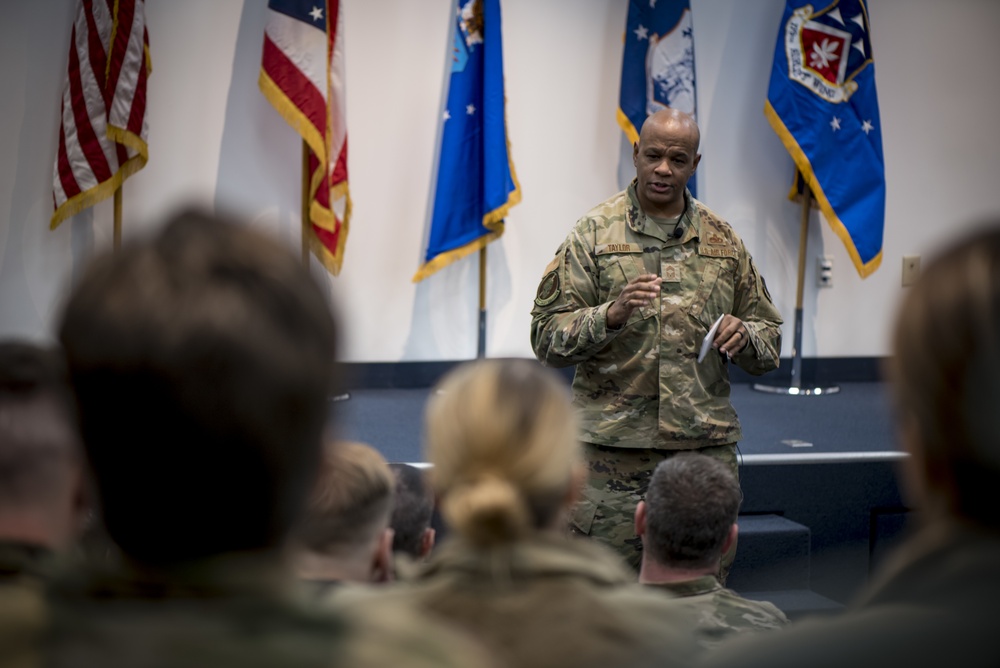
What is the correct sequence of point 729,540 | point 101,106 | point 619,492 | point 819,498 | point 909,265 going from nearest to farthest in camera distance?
1. point 729,540
2. point 619,492
3. point 819,498
4. point 101,106
5. point 909,265

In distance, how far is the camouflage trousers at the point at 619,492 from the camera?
3.02m

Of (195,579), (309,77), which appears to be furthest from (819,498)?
(195,579)

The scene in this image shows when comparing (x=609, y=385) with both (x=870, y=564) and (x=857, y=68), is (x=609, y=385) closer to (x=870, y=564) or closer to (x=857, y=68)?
(x=870, y=564)

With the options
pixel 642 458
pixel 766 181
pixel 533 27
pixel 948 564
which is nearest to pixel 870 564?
pixel 642 458

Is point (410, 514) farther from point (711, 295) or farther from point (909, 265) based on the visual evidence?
point (909, 265)

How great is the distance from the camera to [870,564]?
421 cm

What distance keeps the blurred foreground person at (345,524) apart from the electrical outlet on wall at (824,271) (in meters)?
4.81

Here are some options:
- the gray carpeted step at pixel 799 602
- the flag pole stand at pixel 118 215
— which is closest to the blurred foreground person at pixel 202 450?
the gray carpeted step at pixel 799 602

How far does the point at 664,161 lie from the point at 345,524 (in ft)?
5.68

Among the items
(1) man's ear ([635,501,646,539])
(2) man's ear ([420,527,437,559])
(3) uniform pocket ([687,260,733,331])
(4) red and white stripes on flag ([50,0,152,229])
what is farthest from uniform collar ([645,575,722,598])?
(4) red and white stripes on flag ([50,0,152,229])

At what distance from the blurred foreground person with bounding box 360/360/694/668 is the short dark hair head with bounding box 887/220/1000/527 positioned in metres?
0.37

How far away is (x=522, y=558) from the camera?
116 cm

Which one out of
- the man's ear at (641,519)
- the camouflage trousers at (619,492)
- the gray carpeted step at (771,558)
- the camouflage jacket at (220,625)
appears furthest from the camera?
the gray carpeted step at (771,558)

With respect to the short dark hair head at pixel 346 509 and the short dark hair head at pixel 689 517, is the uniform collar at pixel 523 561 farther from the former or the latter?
the short dark hair head at pixel 689 517
